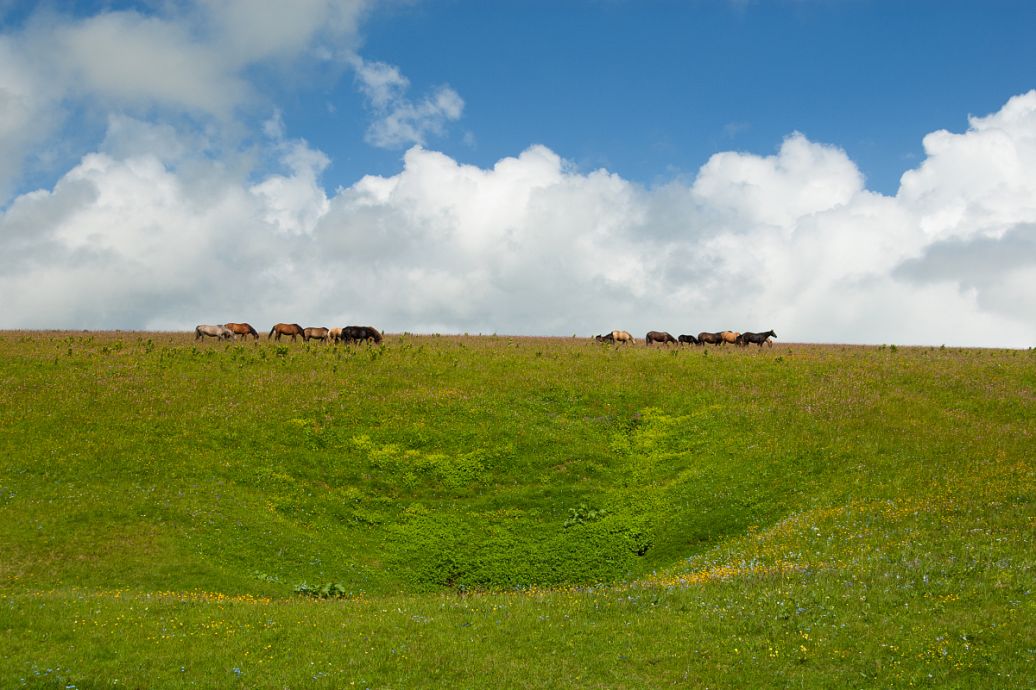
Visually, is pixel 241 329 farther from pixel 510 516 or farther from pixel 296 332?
pixel 510 516

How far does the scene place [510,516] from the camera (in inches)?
1251

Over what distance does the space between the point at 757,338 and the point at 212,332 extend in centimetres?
5032

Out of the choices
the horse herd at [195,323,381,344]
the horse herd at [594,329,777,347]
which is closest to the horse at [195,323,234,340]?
the horse herd at [195,323,381,344]

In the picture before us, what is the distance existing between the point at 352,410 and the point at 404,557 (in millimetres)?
13577

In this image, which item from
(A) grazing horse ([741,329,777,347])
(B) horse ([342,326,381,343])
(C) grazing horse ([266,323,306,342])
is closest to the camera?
(B) horse ([342,326,381,343])

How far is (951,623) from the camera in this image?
15.0m

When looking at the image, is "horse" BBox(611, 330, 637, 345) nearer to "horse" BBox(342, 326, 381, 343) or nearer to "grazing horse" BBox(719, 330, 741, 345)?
"grazing horse" BBox(719, 330, 741, 345)

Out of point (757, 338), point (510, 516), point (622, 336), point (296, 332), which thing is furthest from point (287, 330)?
point (757, 338)

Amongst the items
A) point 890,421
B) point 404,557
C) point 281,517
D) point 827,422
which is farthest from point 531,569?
point 890,421

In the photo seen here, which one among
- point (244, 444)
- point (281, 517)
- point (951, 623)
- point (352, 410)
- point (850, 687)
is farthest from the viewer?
point (352, 410)

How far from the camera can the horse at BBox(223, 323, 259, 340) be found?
209 ft

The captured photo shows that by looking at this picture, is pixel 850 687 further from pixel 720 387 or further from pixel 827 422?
pixel 720 387

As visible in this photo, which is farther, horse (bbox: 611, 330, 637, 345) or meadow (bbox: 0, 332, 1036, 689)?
horse (bbox: 611, 330, 637, 345)

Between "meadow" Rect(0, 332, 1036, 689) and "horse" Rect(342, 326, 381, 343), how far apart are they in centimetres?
617
